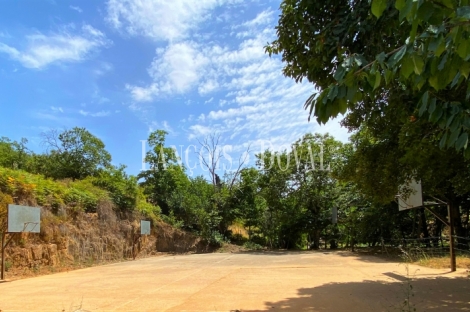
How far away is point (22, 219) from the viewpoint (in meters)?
9.07

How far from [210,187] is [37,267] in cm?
1426

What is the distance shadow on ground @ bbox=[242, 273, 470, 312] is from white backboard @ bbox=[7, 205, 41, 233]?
23.0 ft

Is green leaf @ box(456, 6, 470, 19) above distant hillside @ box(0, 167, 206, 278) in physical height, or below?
above

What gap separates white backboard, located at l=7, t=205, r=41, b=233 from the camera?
28.4 ft

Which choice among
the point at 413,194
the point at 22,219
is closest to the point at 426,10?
the point at 413,194

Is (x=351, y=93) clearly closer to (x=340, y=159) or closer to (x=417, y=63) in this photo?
(x=417, y=63)

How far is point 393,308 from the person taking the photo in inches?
185

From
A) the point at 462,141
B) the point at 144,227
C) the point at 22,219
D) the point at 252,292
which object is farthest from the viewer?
the point at 144,227

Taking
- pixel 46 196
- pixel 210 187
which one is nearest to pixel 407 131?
pixel 46 196

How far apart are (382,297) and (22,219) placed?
28.5 ft

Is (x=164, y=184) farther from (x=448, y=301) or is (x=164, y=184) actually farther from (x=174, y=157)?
(x=448, y=301)

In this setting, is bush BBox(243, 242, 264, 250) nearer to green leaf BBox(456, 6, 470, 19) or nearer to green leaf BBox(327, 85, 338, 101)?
green leaf BBox(327, 85, 338, 101)

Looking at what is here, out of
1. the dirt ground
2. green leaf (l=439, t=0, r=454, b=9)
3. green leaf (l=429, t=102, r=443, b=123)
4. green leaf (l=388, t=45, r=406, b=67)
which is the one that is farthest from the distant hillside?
green leaf (l=439, t=0, r=454, b=9)

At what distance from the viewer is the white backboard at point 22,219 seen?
866 cm
